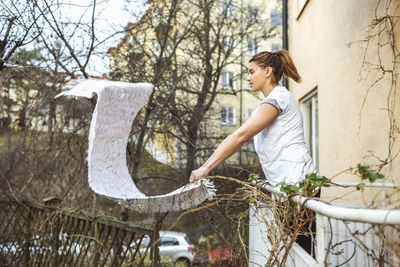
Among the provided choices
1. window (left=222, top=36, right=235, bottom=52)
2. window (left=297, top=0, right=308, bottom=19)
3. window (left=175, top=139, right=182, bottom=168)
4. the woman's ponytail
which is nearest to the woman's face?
the woman's ponytail

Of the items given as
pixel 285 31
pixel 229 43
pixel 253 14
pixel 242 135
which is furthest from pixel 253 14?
pixel 242 135

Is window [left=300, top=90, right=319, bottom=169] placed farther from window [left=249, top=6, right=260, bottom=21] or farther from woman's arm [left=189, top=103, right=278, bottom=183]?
window [left=249, top=6, right=260, bottom=21]

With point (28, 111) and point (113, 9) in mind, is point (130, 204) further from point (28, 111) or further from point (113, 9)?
point (28, 111)

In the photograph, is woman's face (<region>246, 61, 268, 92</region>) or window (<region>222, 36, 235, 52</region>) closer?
woman's face (<region>246, 61, 268, 92</region>)

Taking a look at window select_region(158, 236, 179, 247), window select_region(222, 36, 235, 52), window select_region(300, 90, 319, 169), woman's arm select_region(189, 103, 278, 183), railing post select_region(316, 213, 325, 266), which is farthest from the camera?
window select_region(158, 236, 179, 247)

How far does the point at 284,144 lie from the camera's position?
2203 mm

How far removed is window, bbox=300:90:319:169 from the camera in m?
6.17

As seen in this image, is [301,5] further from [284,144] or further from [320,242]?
[320,242]

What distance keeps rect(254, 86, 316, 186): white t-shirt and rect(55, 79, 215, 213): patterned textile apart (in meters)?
0.91

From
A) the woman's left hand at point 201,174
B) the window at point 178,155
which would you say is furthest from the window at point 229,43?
the woman's left hand at point 201,174

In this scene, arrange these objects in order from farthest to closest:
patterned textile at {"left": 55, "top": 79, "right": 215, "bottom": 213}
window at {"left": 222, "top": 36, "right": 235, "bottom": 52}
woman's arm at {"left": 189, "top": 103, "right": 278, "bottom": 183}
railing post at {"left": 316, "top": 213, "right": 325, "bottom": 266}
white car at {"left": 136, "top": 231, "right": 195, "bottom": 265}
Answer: white car at {"left": 136, "top": 231, "right": 195, "bottom": 265} → window at {"left": 222, "top": 36, "right": 235, "bottom": 52} → patterned textile at {"left": 55, "top": 79, "right": 215, "bottom": 213} → woman's arm at {"left": 189, "top": 103, "right": 278, "bottom": 183} → railing post at {"left": 316, "top": 213, "right": 325, "bottom": 266}

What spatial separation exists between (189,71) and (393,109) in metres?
4.52

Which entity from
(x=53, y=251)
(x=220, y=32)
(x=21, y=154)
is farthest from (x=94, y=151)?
(x=220, y=32)

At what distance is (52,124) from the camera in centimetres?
663
